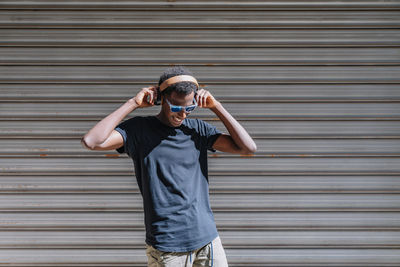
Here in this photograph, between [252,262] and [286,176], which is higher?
[286,176]

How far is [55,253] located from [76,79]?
1.72 m

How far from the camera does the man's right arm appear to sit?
1864 mm

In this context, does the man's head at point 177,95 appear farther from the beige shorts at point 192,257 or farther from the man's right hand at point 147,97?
the beige shorts at point 192,257

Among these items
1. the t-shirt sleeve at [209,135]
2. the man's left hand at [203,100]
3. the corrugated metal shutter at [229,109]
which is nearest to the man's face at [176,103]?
the man's left hand at [203,100]

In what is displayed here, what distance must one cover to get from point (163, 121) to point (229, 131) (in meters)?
0.43

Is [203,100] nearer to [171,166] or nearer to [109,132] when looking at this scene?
[171,166]

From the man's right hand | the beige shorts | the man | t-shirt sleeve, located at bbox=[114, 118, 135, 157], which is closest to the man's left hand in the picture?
the man

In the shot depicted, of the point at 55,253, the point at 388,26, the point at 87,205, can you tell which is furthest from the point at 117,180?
the point at 388,26

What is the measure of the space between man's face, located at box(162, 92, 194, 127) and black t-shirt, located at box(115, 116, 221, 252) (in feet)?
0.23

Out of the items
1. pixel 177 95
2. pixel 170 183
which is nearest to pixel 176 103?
pixel 177 95

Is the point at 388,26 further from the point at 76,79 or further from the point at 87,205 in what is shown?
the point at 87,205

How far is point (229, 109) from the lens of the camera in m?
3.20

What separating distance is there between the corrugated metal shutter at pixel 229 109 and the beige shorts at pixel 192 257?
1184 mm

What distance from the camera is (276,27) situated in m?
3.21
